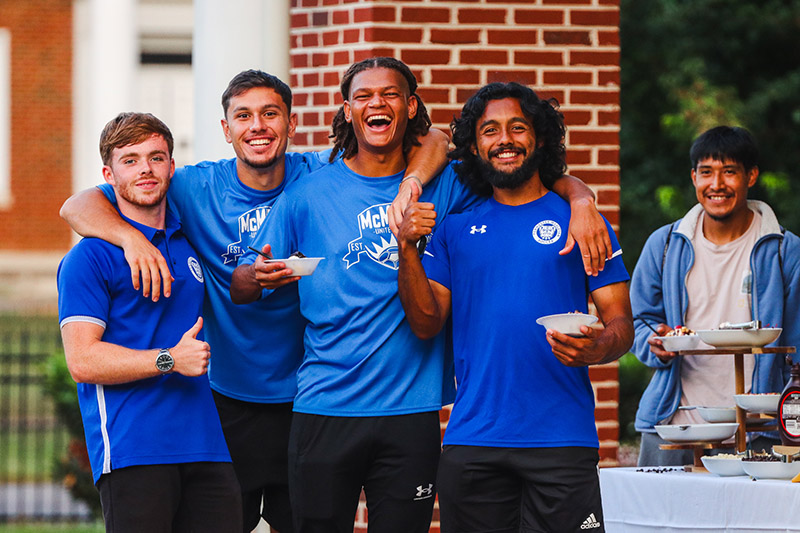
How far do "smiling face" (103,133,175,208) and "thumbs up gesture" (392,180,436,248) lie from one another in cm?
81

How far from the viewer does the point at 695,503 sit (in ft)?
16.1

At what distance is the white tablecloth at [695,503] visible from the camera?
467 centimetres

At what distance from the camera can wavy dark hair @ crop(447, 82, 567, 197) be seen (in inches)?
172

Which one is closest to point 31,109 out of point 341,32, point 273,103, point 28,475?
point 28,475

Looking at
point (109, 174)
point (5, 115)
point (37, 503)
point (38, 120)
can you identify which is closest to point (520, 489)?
point (109, 174)

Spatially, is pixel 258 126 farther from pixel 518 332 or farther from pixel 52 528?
pixel 52 528

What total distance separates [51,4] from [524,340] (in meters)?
17.0

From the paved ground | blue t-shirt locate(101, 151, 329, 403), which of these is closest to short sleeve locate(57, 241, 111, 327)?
blue t-shirt locate(101, 151, 329, 403)

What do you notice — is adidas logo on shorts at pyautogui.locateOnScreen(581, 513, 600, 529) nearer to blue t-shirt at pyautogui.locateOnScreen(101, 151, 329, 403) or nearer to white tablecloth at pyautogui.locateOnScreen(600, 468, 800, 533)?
white tablecloth at pyautogui.locateOnScreen(600, 468, 800, 533)

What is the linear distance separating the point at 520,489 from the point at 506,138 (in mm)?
1161

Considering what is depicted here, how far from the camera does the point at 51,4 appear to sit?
64.3 feet

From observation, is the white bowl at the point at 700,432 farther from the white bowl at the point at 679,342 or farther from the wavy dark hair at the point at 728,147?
the wavy dark hair at the point at 728,147

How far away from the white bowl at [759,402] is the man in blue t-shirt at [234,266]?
5.03ft

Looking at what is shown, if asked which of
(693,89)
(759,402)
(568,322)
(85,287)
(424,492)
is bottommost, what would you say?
(424,492)
